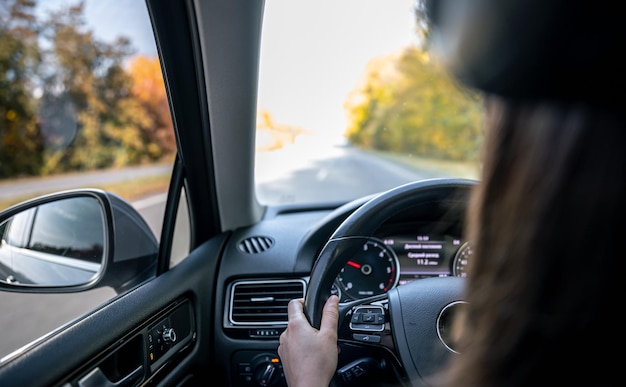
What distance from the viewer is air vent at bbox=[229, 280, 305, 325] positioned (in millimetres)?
2707

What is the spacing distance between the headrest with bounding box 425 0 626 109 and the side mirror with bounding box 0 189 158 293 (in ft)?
5.91

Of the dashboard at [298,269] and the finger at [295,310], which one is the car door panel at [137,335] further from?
the finger at [295,310]

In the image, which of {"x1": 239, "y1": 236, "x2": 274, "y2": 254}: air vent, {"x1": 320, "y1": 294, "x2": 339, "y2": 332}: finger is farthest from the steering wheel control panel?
{"x1": 239, "y1": 236, "x2": 274, "y2": 254}: air vent

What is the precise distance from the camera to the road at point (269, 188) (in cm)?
220

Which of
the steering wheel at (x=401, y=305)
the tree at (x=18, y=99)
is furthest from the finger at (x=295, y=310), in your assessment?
the tree at (x=18, y=99)

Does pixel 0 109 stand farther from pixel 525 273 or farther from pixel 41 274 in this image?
pixel 525 273

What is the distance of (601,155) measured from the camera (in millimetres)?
746

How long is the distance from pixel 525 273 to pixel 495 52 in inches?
15.0

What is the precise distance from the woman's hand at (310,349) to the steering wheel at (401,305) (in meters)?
0.14

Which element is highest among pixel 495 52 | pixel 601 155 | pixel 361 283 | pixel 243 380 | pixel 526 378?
pixel 495 52

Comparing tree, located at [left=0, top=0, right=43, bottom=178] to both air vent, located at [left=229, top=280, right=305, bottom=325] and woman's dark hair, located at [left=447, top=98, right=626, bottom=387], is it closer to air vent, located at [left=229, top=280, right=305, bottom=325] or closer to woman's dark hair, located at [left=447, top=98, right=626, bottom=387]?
air vent, located at [left=229, top=280, right=305, bottom=325]

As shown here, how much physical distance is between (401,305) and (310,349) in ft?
1.86

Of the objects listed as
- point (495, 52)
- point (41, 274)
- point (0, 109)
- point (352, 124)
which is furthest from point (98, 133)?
point (495, 52)

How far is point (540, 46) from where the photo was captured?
76 cm
